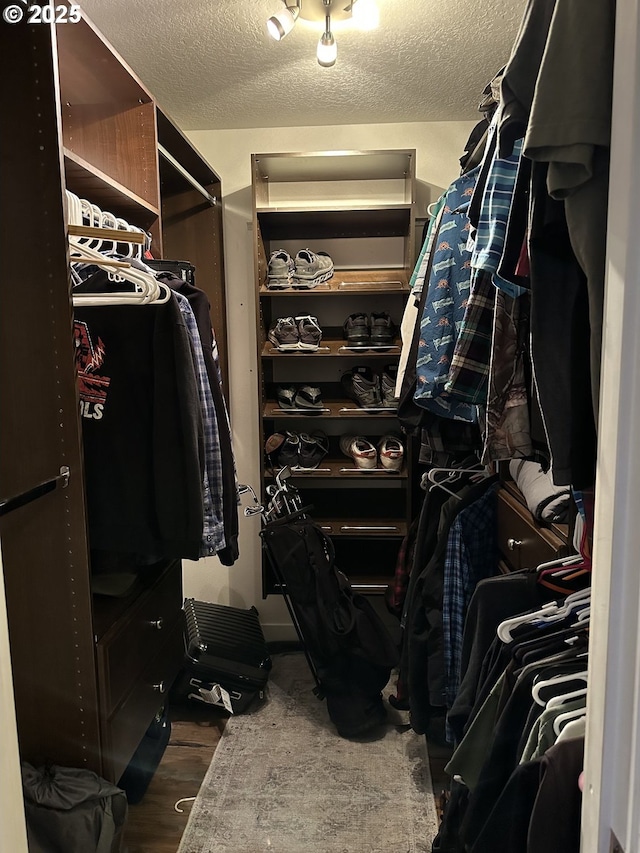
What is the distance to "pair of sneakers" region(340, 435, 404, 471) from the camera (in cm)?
277

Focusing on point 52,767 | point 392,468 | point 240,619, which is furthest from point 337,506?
point 52,767

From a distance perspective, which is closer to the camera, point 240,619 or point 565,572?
point 565,572

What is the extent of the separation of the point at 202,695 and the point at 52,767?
3.35 feet

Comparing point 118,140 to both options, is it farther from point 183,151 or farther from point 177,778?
point 177,778

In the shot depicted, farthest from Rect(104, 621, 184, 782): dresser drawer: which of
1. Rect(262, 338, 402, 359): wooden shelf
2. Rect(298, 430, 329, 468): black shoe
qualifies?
Rect(262, 338, 402, 359): wooden shelf

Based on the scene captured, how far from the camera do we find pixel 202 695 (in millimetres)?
2465

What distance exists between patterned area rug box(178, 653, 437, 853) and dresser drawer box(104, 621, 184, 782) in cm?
40

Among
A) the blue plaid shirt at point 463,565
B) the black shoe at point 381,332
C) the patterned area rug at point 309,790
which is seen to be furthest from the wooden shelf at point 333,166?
the patterned area rug at point 309,790

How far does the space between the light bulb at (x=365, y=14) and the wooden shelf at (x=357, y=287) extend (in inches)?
39.9

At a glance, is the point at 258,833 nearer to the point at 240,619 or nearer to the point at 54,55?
the point at 240,619

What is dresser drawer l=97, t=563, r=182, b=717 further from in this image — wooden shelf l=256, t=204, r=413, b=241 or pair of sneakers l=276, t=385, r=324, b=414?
wooden shelf l=256, t=204, r=413, b=241

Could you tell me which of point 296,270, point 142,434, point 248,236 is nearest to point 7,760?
point 142,434

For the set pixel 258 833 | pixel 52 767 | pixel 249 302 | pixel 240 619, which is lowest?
pixel 258 833

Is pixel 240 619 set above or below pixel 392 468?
below
